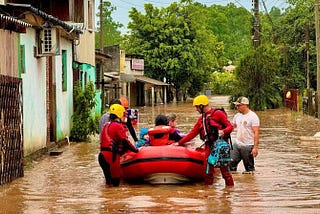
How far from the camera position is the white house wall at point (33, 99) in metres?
18.3

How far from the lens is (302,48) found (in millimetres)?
59969

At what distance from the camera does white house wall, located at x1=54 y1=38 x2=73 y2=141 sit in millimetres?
23406

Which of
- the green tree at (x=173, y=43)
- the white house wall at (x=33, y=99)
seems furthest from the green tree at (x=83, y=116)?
the green tree at (x=173, y=43)

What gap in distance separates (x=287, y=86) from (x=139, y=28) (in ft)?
63.0

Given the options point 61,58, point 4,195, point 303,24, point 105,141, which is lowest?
point 4,195

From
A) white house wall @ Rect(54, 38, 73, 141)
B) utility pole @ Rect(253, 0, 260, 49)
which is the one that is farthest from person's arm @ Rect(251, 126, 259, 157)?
utility pole @ Rect(253, 0, 260, 49)

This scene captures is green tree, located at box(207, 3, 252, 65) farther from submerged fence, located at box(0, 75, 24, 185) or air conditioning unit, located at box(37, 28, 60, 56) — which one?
submerged fence, located at box(0, 75, 24, 185)

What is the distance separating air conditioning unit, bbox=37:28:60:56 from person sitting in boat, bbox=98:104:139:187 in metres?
6.55

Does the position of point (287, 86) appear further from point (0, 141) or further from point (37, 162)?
point (0, 141)

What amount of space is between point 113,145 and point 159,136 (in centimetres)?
151

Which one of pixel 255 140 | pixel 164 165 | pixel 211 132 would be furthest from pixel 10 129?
pixel 255 140

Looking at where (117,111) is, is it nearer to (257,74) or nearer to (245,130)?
(245,130)

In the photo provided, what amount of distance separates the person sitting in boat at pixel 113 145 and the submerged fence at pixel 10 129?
6.19ft

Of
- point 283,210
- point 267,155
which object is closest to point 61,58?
point 267,155
